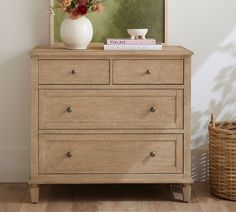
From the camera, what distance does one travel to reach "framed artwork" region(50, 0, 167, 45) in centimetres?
395

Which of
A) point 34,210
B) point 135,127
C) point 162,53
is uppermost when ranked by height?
point 162,53

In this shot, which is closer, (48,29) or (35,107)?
(35,107)

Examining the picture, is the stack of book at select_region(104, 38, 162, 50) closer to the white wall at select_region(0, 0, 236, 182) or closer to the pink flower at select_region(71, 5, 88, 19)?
the pink flower at select_region(71, 5, 88, 19)

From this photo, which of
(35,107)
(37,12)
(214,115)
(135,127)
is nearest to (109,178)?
(135,127)

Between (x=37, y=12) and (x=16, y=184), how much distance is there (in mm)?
1030

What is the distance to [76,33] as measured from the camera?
3.66m

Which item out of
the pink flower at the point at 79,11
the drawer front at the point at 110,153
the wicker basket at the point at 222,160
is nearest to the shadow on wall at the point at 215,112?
the wicker basket at the point at 222,160

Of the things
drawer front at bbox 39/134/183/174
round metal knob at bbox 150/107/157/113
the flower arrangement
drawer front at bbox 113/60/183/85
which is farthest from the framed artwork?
drawer front at bbox 39/134/183/174

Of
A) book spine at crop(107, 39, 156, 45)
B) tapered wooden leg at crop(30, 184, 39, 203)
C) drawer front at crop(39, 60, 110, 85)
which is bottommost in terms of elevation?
tapered wooden leg at crop(30, 184, 39, 203)

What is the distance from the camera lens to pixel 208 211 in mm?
3510

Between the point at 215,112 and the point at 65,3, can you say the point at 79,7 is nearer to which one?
the point at 65,3

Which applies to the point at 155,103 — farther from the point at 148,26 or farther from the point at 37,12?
the point at 37,12

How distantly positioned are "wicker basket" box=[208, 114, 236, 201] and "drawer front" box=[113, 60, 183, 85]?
39 cm

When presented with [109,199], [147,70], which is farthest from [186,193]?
[147,70]
